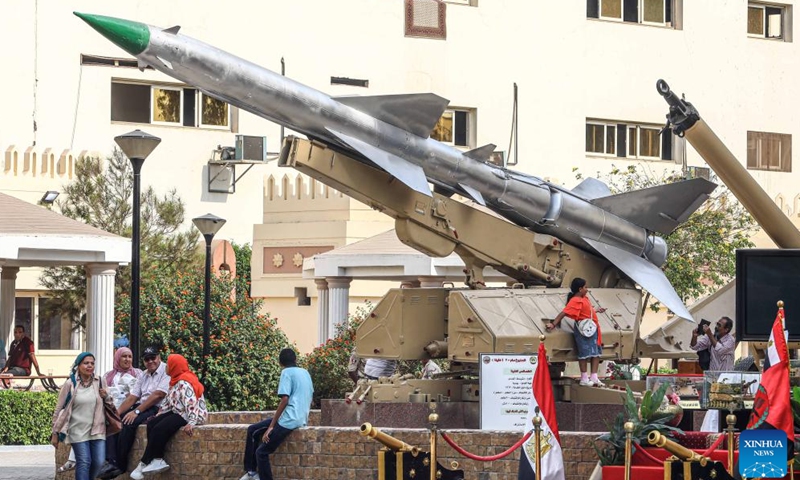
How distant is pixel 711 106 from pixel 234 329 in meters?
25.2

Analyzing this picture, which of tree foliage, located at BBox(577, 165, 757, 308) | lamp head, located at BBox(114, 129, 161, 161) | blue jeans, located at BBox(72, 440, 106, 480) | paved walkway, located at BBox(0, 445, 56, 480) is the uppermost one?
lamp head, located at BBox(114, 129, 161, 161)

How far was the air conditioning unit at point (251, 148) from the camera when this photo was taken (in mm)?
39725

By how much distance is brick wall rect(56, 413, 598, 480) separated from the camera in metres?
15.2

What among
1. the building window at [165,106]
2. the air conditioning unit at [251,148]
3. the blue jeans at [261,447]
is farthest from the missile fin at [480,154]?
the building window at [165,106]

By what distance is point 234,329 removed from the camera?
84.1 feet

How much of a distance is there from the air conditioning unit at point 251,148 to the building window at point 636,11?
11384mm

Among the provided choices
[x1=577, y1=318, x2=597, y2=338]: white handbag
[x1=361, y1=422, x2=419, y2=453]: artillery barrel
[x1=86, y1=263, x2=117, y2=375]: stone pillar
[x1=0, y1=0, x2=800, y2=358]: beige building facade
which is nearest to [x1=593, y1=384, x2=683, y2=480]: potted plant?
[x1=361, y1=422, x2=419, y2=453]: artillery barrel

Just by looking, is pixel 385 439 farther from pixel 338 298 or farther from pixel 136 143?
pixel 338 298

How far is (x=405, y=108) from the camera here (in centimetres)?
1705

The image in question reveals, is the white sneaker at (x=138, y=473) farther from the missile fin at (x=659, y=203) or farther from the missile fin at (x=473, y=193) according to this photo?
the missile fin at (x=659, y=203)

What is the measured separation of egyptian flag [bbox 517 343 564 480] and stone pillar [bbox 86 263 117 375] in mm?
12764

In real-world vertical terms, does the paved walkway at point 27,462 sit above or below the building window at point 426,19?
below

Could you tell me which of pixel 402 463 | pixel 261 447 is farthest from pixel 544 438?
pixel 261 447

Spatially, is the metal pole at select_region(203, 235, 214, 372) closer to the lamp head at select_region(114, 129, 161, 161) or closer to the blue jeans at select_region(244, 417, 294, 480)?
the lamp head at select_region(114, 129, 161, 161)
